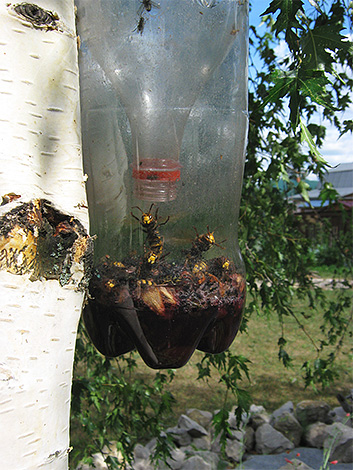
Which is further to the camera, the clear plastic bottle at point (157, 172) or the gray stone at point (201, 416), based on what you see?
the gray stone at point (201, 416)

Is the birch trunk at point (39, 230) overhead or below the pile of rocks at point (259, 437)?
overhead

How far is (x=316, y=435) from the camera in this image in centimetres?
346

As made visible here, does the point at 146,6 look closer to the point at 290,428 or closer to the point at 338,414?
the point at 290,428

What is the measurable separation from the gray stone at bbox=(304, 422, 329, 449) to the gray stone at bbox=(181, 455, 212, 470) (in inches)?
35.8

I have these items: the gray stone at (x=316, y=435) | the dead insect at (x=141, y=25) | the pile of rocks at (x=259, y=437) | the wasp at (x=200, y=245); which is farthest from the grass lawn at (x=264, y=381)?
the dead insect at (x=141, y=25)

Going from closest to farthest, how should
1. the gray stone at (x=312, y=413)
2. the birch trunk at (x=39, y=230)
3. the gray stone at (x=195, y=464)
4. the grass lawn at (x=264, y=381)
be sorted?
the birch trunk at (x=39, y=230)
the gray stone at (x=195, y=464)
the gray stone at (x=312, y=413)
the grass lawn at (x=264, y=381)

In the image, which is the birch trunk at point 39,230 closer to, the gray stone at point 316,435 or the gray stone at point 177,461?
the gray stone at point 177,461

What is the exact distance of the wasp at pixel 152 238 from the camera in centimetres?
99

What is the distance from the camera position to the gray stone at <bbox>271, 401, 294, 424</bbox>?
12.2 ft

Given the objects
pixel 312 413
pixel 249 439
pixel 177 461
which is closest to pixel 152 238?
pixel 177 461

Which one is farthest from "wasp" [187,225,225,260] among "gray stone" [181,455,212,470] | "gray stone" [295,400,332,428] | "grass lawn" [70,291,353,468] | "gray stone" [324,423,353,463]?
"gray stone" [295,400,332,428]

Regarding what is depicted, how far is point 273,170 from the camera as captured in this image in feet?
7.97

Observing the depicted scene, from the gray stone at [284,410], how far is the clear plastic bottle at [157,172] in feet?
9.61

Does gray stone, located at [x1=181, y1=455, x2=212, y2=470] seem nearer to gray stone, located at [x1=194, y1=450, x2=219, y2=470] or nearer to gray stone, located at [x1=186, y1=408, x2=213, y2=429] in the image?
gray stone, located at [x1=194, y1=450, x2=219, y2=470]
